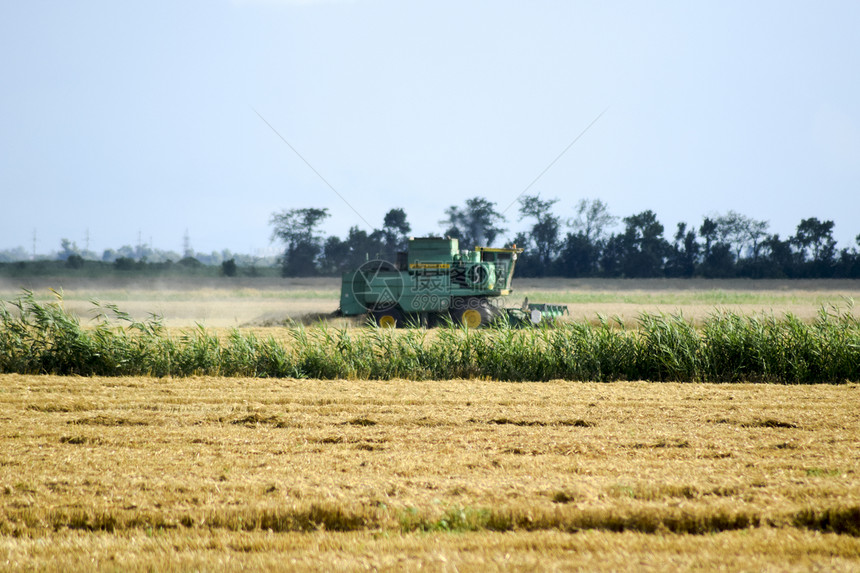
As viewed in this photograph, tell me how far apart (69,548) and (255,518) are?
3.66ft

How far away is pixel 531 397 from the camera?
9.83 metres

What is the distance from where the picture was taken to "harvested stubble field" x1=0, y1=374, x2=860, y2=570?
14.0 ft

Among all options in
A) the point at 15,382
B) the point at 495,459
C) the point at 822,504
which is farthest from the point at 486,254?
the point at 822,504

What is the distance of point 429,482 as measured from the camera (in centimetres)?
559

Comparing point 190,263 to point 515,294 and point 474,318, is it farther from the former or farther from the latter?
point 474,318

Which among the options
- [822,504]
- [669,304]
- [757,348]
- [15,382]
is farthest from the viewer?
[669,304]

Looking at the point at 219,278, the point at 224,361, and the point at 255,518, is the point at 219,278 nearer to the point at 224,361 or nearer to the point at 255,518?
the point at 224,361

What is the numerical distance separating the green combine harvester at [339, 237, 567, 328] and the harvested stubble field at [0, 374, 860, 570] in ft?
35.9

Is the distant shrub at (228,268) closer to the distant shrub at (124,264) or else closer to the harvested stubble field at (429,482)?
the distant shrub at (124,264)

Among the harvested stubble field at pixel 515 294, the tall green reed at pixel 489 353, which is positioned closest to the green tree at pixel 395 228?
the harvested stubble field at pixel 515 294

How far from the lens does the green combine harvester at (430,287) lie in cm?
2056

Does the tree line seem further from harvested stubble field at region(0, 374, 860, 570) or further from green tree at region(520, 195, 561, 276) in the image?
Result: harvested stubble field at region(0, 374, 860, 570)

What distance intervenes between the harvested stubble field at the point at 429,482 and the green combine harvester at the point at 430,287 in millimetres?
10952

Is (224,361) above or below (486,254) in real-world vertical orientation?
below
